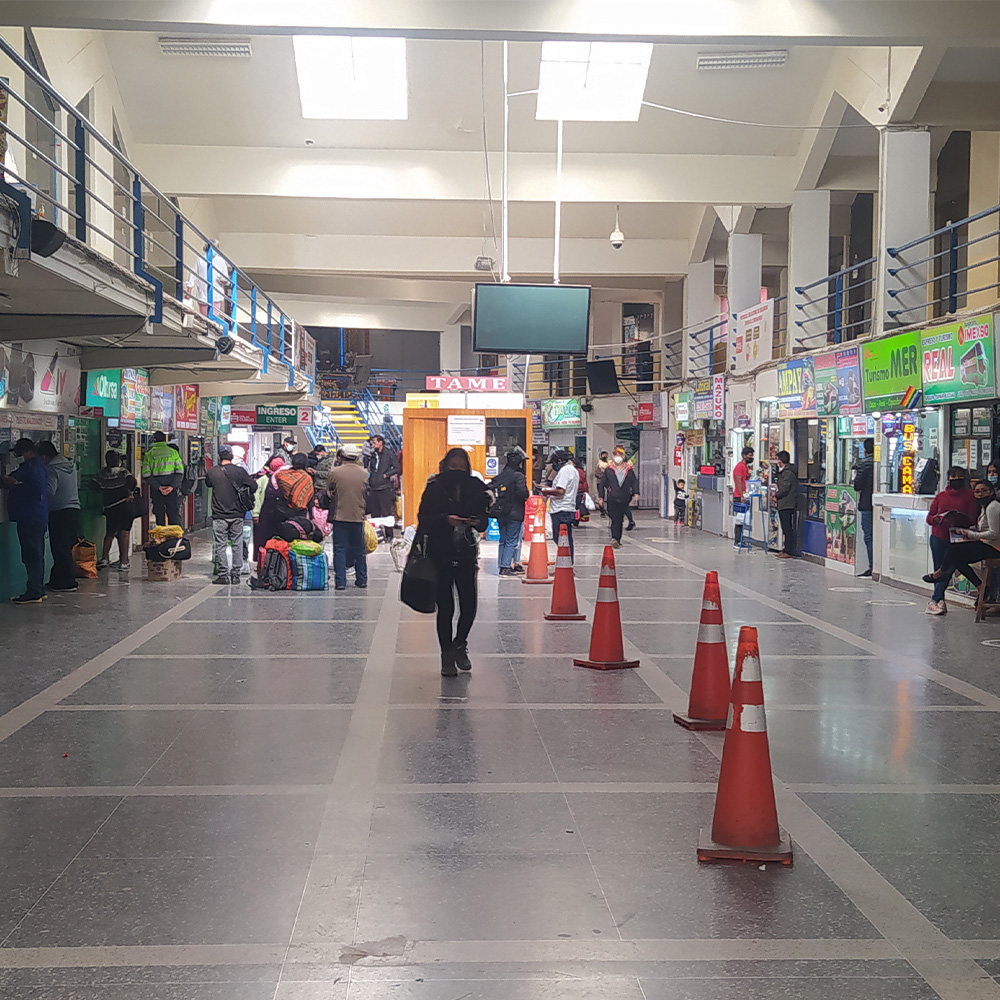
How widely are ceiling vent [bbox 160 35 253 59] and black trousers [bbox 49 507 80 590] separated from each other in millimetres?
7446

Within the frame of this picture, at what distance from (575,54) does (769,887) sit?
49.7 feet

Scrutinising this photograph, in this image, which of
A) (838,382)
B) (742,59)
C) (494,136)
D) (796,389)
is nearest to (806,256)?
(796,389)

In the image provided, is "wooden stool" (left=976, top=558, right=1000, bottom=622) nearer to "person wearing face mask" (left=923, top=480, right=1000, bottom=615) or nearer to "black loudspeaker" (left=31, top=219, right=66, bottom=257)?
"person wearing face mask" (left=923, top=480, right=1000, bottom=615)

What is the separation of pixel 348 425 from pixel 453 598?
29005 mm

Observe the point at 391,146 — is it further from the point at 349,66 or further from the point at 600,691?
the point at 600,691

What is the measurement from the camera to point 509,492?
14664mm

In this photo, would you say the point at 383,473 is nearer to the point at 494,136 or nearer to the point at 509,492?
the point at 494,136

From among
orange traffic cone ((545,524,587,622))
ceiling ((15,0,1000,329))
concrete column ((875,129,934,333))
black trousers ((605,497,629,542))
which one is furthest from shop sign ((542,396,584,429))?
orange traffic cone ((545,524,587,622))

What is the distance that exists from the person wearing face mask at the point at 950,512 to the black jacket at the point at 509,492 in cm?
507

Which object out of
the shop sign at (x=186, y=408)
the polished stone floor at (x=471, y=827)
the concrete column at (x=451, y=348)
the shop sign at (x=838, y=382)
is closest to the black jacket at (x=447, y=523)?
the polished stone floor at (x=471, y=827)

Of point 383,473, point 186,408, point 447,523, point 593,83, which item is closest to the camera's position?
point 447,523

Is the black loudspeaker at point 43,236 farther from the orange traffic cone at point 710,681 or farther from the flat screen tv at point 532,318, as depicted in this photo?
the flat screen tv at point 532,318

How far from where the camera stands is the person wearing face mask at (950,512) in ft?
37.7

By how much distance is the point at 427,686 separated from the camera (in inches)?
310
